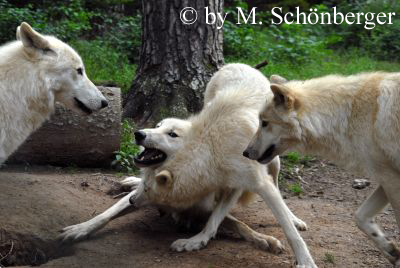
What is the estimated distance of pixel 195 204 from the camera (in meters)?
5.69

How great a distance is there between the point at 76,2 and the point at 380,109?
960cm

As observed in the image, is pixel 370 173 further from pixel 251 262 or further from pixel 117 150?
pixel 117 150

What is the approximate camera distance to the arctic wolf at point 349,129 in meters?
4.90

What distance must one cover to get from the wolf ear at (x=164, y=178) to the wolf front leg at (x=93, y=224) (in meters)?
0.43

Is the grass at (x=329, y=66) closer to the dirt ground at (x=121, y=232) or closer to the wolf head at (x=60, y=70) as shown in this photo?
the dirt ground at (x=121, y=232)

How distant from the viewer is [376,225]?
5191 millimetres

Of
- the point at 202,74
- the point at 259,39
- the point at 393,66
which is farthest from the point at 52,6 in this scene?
the point at 393,66

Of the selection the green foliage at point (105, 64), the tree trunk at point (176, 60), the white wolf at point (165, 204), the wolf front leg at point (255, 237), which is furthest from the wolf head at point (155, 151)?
the green foliage at point (105, 64)

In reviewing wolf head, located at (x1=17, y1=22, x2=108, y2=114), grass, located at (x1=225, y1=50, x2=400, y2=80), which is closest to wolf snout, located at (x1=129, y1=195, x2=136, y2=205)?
wolf head, located at (x1=17, y1=22, x2=108, y2=114)

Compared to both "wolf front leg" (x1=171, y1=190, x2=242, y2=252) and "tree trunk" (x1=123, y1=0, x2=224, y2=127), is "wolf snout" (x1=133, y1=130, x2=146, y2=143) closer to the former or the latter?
"wolf front leg" (x1=171, y1=190, x2=242, y2=252)

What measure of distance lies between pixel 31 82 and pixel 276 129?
2.26 m

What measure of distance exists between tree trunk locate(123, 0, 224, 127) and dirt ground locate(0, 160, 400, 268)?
1.51 meters

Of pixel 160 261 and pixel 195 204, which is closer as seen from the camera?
pixel 160 261

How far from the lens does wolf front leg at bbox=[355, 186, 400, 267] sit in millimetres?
5078
